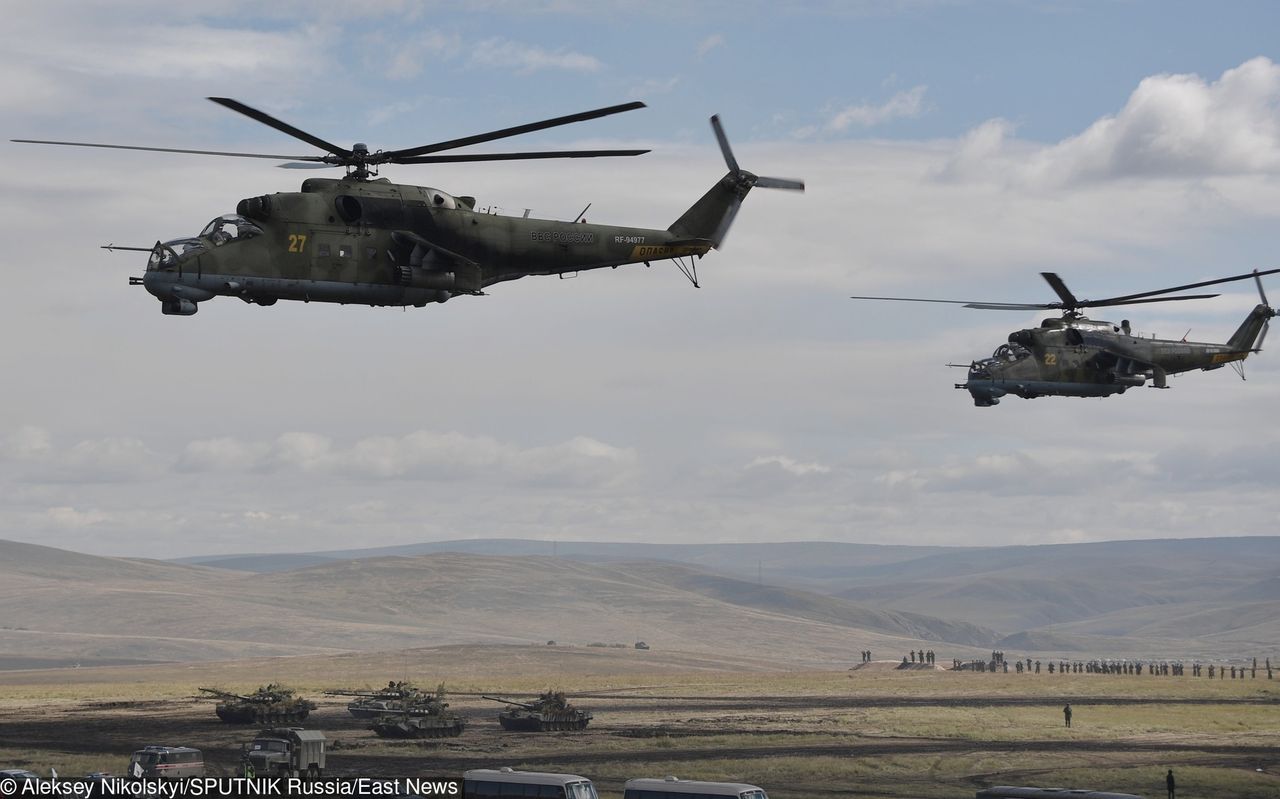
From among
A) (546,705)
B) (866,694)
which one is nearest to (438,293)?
(546,705)

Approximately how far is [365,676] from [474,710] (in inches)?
1673

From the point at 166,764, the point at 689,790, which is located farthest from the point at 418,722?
the point at 689,790

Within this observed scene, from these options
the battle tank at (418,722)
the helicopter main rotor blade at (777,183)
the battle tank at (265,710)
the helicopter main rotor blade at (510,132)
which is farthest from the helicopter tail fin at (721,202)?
the battle tank at (265,710)

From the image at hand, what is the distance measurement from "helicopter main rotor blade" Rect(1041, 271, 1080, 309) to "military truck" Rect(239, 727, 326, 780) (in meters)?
33.4

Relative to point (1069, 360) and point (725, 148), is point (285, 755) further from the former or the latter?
point (1069, 360)

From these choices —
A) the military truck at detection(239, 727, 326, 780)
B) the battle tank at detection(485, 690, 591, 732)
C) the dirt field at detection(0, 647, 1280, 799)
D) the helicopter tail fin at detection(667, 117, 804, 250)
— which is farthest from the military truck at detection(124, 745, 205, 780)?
the battle tank at detection(485, 690, 591, 732)

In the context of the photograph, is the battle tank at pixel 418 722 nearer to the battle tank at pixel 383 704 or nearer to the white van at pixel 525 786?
the battle tank at pixel 383 704

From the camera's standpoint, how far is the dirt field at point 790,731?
55.4 metres

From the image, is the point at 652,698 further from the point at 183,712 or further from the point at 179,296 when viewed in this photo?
the point at 179,296

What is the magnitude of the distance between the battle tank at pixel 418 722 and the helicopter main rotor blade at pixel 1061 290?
31763 mm

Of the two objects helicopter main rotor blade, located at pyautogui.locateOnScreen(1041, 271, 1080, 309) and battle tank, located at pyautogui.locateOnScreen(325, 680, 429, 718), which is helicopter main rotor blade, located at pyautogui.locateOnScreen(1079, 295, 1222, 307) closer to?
helicopter main rotor blade, located at pyautogui.locateOnScreen(1041, 271, 1080, 309)

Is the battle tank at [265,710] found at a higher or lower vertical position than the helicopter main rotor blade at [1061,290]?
lower

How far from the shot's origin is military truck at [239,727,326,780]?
48562 millimetres

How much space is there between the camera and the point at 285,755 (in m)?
49.2
